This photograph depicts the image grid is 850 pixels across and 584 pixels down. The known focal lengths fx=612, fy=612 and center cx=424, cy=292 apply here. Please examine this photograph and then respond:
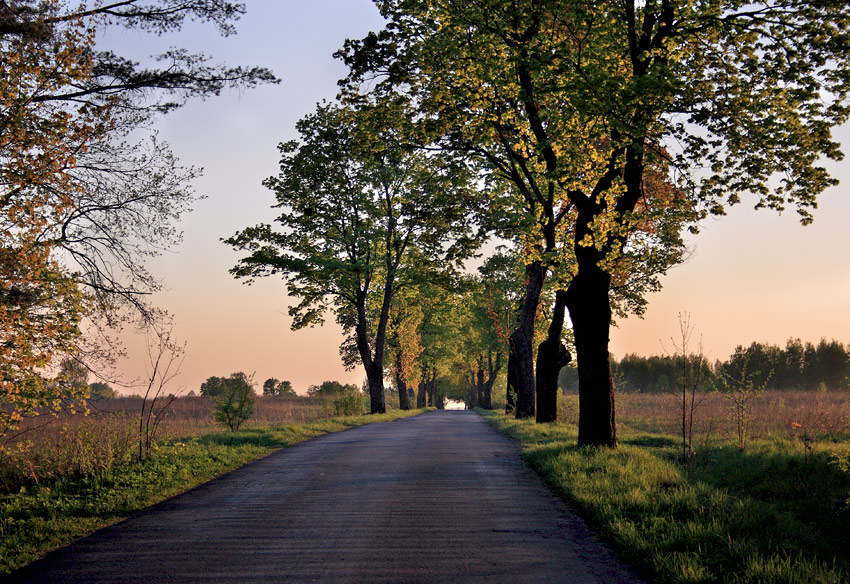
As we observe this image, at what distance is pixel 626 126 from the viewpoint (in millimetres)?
11562

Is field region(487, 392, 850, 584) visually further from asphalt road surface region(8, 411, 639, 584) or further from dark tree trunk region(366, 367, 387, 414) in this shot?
dark tree trunk region(366, 367, 387, 414)

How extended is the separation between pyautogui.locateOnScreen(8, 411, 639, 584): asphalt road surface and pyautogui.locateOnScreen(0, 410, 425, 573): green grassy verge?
35 cm

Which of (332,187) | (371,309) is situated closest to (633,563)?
(332,187)

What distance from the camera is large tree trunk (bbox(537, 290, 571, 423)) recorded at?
21203 mm

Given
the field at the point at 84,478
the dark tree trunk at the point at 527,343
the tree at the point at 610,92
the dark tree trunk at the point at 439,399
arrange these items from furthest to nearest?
the dark tree trunk at the point at 439,399 → the dark tree trunk at the point at 527,343 → the tree at the point at 610,92 → the field at the point at 84,478

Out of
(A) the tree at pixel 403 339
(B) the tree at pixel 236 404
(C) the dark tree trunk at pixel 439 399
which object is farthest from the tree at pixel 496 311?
(C) the dark tree trunk at pixel 439 399

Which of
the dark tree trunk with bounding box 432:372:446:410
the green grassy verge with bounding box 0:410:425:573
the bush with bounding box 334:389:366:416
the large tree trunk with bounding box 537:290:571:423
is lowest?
the dark tree trunk with bounding box 432:372:446:410

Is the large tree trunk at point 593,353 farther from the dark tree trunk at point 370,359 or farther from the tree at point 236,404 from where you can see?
the dark tree trunk at point 370,359

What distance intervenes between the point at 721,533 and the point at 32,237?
10097 mm

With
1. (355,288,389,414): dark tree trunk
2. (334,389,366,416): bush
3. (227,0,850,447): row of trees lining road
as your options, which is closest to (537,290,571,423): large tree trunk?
(227,0,850,447): row of trees lining road

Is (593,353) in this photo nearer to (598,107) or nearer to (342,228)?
(598,107)

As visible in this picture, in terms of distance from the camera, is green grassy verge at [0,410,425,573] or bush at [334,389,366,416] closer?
green grassy verge at [0,410,425,573]

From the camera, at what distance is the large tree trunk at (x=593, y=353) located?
13391 mm

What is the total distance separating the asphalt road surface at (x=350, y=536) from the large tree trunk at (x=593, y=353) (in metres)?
2.79
